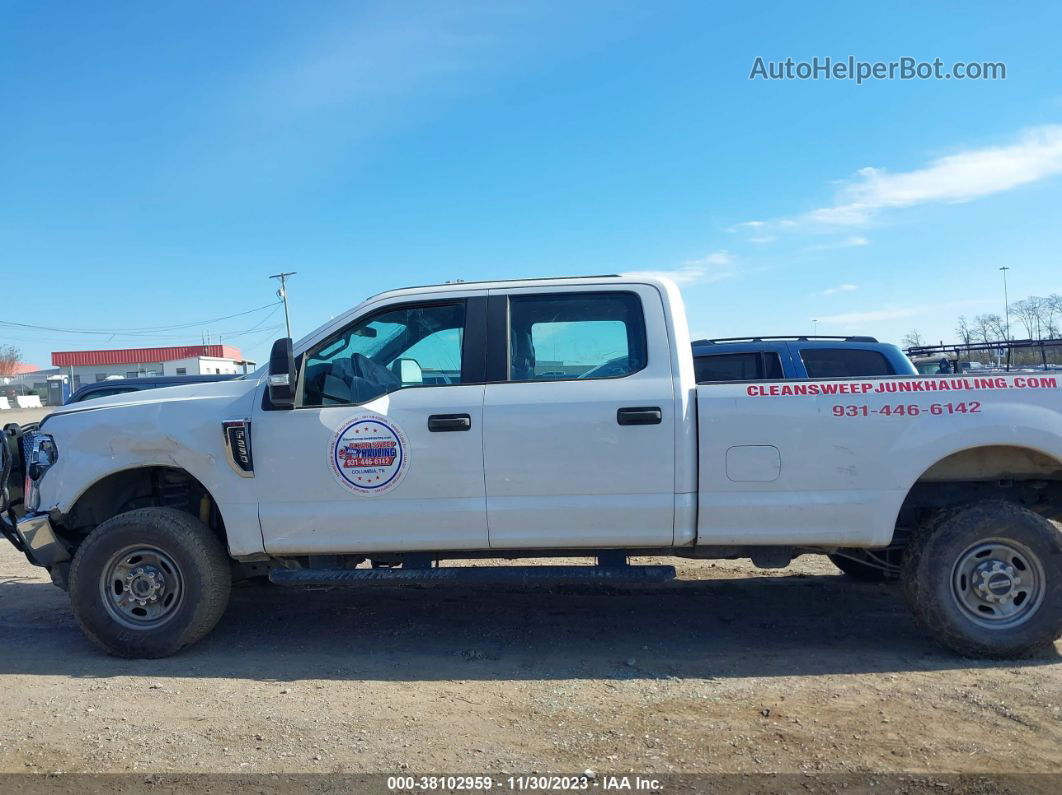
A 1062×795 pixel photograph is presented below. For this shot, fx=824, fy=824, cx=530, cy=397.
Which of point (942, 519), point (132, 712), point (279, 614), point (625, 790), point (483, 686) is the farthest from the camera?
point (279, 614)

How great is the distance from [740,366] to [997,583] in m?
3.96

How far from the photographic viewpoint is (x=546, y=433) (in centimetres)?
459

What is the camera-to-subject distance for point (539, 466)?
4.60 m

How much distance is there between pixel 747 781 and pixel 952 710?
132 cm

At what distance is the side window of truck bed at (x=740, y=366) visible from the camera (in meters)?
8.05

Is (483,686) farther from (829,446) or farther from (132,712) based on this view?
(829,446)

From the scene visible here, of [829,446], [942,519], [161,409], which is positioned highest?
[161,409]

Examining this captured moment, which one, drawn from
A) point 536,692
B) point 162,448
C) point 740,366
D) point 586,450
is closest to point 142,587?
point 162,448

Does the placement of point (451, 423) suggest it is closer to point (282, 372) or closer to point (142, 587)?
point (282, 372)

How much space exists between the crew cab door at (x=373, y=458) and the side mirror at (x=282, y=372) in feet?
0.41

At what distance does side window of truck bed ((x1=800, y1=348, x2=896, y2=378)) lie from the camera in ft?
26.2

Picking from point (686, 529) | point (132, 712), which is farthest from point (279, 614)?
point (686, 529)

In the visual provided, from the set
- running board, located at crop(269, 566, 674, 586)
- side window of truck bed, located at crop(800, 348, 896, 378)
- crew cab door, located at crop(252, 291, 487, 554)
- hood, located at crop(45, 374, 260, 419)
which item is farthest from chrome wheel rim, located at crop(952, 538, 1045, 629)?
hood, located at crop(45, 374, 260, 419)

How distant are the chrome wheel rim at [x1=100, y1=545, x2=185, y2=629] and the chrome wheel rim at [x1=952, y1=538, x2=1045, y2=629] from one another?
447 centimetres
